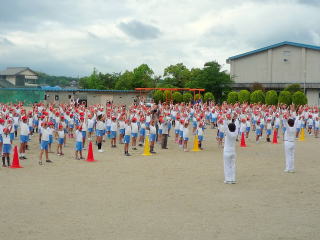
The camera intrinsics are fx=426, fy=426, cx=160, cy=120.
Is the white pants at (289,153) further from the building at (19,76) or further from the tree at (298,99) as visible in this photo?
the building at (19,76)

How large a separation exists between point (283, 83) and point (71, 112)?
38.7 metres

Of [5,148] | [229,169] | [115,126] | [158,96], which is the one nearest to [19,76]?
[158,96]

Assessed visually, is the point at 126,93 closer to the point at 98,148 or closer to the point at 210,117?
the point at 210,117

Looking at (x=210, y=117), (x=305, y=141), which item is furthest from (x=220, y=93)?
(x=305, y=141)

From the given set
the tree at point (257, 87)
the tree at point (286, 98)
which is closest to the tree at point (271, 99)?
the tree at point (286, 98)

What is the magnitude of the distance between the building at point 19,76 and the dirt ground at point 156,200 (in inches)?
3228

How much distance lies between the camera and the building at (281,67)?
55.3 m

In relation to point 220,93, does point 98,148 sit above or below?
below

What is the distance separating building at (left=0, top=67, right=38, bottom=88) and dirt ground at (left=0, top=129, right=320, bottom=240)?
269ft

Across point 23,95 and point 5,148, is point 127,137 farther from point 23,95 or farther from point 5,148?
point 23,95

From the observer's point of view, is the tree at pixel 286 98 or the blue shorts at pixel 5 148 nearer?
the blue shorts at pixel 5 148

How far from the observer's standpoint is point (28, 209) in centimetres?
981

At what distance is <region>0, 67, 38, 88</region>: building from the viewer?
310 ft

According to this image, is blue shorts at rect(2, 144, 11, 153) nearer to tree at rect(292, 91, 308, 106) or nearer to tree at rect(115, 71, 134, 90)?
tree at rect(292, 91, 308, 106)
